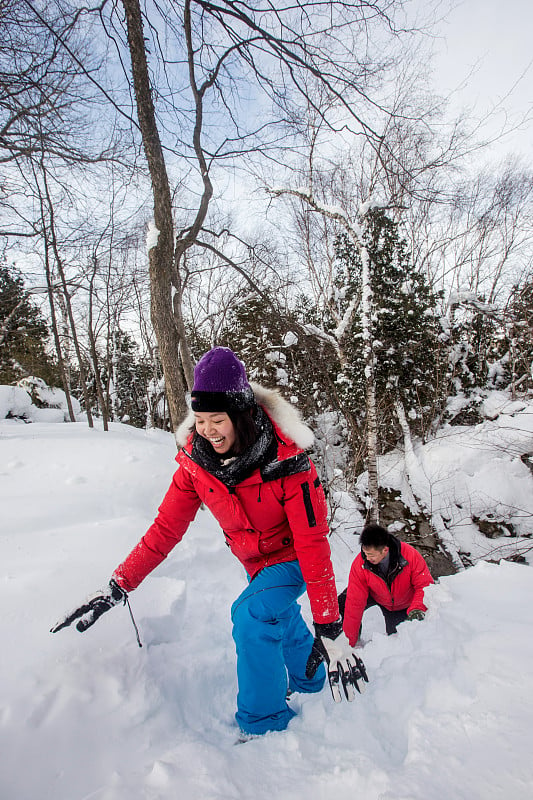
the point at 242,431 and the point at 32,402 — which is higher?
the point at 242,431

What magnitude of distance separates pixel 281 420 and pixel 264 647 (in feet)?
Result: 3.43

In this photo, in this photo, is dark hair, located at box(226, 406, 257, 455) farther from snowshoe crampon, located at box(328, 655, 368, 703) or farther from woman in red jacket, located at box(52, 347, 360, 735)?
snowshoe crampon, located at box(328, 655, 368, 703)

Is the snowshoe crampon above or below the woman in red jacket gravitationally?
below

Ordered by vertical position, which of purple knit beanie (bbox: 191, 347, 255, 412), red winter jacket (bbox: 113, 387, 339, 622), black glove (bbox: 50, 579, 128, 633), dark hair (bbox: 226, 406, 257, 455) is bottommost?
black glove (bbox: 50, 579, 128, 633)

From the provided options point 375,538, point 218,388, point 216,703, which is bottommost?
point 216,703

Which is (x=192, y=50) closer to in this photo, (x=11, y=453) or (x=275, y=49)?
(x=275, y=49)

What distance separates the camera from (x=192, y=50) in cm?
477

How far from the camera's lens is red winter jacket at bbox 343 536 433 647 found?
303cm

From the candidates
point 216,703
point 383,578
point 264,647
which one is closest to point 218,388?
point 264,647

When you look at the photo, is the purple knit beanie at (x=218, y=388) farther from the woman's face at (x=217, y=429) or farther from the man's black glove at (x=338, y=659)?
the man's black glove at (x=338, y=659)

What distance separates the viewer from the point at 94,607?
71.3 inches

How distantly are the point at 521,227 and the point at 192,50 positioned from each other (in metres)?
15.2

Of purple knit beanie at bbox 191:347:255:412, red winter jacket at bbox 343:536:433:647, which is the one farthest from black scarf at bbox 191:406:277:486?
red winter jacket at bbox 343:536:433:647

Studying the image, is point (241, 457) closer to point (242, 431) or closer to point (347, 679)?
point (242, 431)
